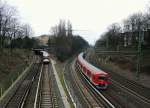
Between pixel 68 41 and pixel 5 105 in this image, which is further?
pixel 68 41

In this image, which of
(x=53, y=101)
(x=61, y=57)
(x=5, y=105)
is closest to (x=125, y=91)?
(x=53, y=101)

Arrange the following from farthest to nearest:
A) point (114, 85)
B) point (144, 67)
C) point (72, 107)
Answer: point (144, 67), point (114, 85), point (72, 107)

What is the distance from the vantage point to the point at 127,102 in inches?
1190

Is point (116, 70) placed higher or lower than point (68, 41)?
lower

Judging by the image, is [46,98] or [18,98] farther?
[46,98]

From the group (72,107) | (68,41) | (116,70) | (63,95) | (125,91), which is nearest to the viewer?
(72,107)

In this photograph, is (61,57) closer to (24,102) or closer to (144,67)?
(144,67)

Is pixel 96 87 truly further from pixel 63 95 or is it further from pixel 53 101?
pixel 53 101

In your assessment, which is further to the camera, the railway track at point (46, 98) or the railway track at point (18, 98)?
the railway track at point (46, 98)

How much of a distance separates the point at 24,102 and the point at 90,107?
7466 mm

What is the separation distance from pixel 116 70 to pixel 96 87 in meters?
18.6

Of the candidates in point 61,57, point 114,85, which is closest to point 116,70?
point 114,85

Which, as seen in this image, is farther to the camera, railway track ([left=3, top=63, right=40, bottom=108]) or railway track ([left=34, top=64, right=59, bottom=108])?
railway track ([left=34, top=64, right=59, bottom=108])

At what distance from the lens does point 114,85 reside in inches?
1654
